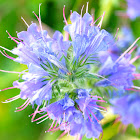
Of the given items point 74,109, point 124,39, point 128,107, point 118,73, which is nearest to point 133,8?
point 124,39

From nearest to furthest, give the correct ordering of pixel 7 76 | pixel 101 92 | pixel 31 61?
pixel 31 61, pixel 101 92, pixel 7 76

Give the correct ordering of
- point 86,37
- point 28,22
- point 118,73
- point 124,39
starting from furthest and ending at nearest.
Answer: point 28,22, point 124,39, point 118,73, point 86,37

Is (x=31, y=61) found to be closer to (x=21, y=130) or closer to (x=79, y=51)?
(x=79, y=51)

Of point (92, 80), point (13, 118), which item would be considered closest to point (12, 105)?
point (13, 118)

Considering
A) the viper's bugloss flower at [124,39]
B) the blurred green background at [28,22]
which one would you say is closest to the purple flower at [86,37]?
the viper's bugloss flower at [124,39]

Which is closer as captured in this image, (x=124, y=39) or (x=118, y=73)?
(x=118, y=73)

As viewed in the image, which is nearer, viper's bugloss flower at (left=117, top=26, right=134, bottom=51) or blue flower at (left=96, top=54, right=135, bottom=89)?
blue flower at (left=96, top=54, right=135, bottom=89)

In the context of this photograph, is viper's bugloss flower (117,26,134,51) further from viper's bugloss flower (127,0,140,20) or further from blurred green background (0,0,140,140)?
viper's bugloss flower (127,0,140,20)

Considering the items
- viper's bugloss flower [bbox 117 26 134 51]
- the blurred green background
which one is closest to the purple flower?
viper's bugloss flower [bbox 117 26 134 51]

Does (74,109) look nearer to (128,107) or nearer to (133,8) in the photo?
(128,107)
